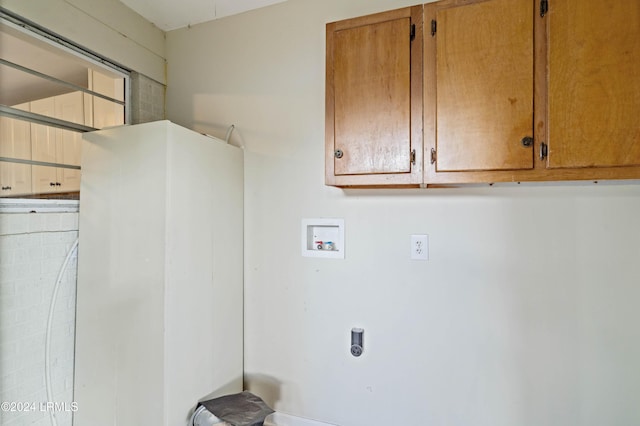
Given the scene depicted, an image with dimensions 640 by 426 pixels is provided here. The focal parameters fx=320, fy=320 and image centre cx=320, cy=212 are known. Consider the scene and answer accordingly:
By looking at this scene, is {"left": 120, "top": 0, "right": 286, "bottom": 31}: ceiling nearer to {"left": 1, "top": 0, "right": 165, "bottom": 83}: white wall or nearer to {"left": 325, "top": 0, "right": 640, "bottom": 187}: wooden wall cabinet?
{"left": 1, "top": 0, "right": 165, "bottom": 83}: white wall

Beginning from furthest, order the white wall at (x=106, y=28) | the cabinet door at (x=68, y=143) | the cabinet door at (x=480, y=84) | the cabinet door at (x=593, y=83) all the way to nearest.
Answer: the cabinet door at (x=68, y=143), the white wall at (x=106, y=28), the cabinet door at (x=480, y=84), the cabinet door at (x=593, y=83)

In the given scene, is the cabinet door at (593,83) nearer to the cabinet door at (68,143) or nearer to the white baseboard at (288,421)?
the white baseboard at (288,421)

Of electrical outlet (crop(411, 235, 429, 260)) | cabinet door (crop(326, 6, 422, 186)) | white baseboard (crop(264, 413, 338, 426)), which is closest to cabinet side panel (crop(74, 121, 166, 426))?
white baseboard (crop(264, 413, 338, 426))

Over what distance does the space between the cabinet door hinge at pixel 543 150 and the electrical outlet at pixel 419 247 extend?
22.6 inches

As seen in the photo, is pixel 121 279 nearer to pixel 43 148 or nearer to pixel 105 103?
pixel 43 148

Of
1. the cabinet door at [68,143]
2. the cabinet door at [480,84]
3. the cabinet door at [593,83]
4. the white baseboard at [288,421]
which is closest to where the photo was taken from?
the cabinet door at [593,83]

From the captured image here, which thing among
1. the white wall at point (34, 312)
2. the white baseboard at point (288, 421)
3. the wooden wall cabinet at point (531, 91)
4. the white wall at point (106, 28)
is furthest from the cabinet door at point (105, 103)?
the white baseboard at point (288, 421)

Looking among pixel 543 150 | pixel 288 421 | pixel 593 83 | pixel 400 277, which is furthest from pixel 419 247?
pixel 288 421

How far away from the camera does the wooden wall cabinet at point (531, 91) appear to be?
1.05 metres

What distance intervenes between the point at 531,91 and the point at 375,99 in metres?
0.56

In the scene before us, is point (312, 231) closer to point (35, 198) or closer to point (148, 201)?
point (148, 201)

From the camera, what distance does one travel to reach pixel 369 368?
1.61m

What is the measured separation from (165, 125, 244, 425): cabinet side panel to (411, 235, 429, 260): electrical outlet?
3.11 feet

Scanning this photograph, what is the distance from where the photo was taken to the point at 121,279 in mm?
1432
